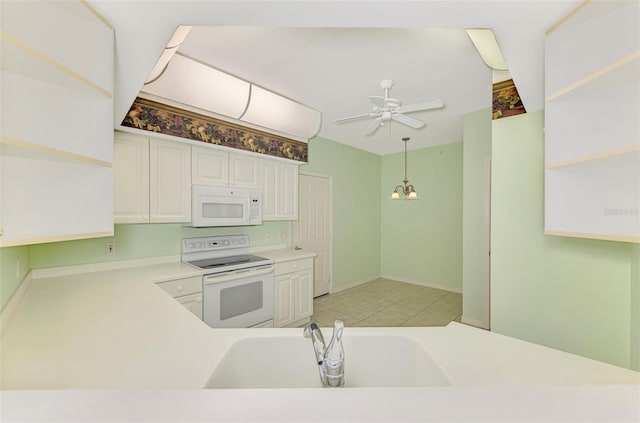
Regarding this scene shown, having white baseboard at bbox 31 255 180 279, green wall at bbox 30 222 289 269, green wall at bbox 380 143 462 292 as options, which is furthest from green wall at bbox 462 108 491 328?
white baseboard at bbox 31 255 180 279

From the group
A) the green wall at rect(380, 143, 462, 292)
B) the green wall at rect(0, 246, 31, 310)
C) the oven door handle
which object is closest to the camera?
the green wall at rect(0, 246, 31, 310)

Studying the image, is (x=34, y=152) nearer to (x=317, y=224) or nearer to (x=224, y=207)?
(x=224, y=207)

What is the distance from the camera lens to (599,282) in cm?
117

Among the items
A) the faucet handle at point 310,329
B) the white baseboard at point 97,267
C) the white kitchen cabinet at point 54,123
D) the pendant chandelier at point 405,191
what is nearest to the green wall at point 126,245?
the white baseboard at point 97,267

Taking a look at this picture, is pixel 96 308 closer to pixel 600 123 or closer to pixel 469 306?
pixel 600 123

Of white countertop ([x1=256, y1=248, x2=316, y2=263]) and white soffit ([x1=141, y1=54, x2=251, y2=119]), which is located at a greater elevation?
white soffit ([x1=141, y1=54, x2=251, y2=119])

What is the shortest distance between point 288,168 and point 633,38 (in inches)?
119

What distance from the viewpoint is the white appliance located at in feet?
7.81

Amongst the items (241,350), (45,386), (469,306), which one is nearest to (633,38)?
(241,350)

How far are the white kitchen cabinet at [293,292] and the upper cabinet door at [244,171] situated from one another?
101 centimetres

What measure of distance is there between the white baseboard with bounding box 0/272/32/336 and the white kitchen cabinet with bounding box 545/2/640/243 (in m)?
2.38

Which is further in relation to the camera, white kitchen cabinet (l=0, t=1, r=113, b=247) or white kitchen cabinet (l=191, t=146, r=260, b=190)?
white kitchen cabinet (l=191, t=146, r=260, b=190)

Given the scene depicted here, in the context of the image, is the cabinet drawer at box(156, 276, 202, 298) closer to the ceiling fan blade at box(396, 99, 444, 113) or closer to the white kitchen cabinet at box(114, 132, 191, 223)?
the white kitchen cabinet at box(114, 132, 191, 223)

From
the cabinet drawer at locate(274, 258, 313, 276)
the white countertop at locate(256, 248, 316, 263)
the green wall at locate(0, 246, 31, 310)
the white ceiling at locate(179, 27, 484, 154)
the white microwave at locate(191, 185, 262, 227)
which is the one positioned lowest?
the cabinet drawer at locate(274, 258, 313, 276)
